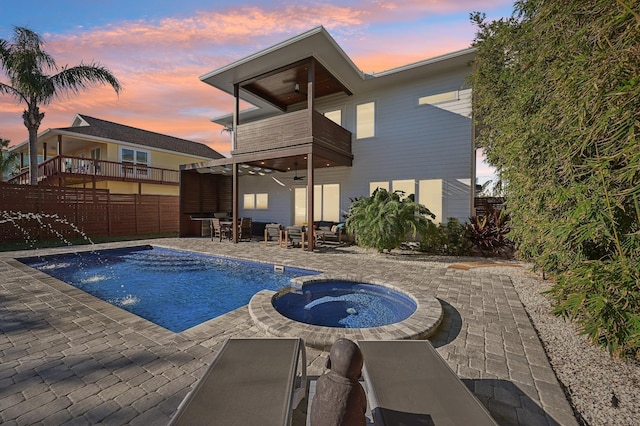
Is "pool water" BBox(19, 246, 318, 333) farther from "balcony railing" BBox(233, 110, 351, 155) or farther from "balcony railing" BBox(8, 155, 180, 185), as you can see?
"balcony railing" BBox(8, 155, 180, 185)

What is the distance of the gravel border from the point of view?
195cm

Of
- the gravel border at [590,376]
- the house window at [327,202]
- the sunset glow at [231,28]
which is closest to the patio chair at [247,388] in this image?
the gravel border at [590,376]

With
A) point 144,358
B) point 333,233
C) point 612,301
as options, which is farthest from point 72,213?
point 612,301

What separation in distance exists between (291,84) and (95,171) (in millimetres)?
13598

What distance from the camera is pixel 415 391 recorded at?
61.1 inches

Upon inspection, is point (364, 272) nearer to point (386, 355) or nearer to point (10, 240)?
point (386, 355)

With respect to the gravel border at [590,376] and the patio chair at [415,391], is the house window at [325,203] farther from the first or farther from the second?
the patio chair at [415,391]

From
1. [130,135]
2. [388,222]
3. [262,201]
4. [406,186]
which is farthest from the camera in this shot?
[130,135]

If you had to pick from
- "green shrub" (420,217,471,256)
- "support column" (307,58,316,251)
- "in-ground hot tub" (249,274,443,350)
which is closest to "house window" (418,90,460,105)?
"support column" (307,58,316,251)

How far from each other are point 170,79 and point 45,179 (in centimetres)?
1244

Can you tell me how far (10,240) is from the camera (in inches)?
407

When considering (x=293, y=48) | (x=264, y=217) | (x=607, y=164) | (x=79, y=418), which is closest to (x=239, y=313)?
(x=79, y=418)

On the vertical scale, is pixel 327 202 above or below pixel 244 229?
above

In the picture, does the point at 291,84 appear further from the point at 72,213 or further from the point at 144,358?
the point at 72,213
